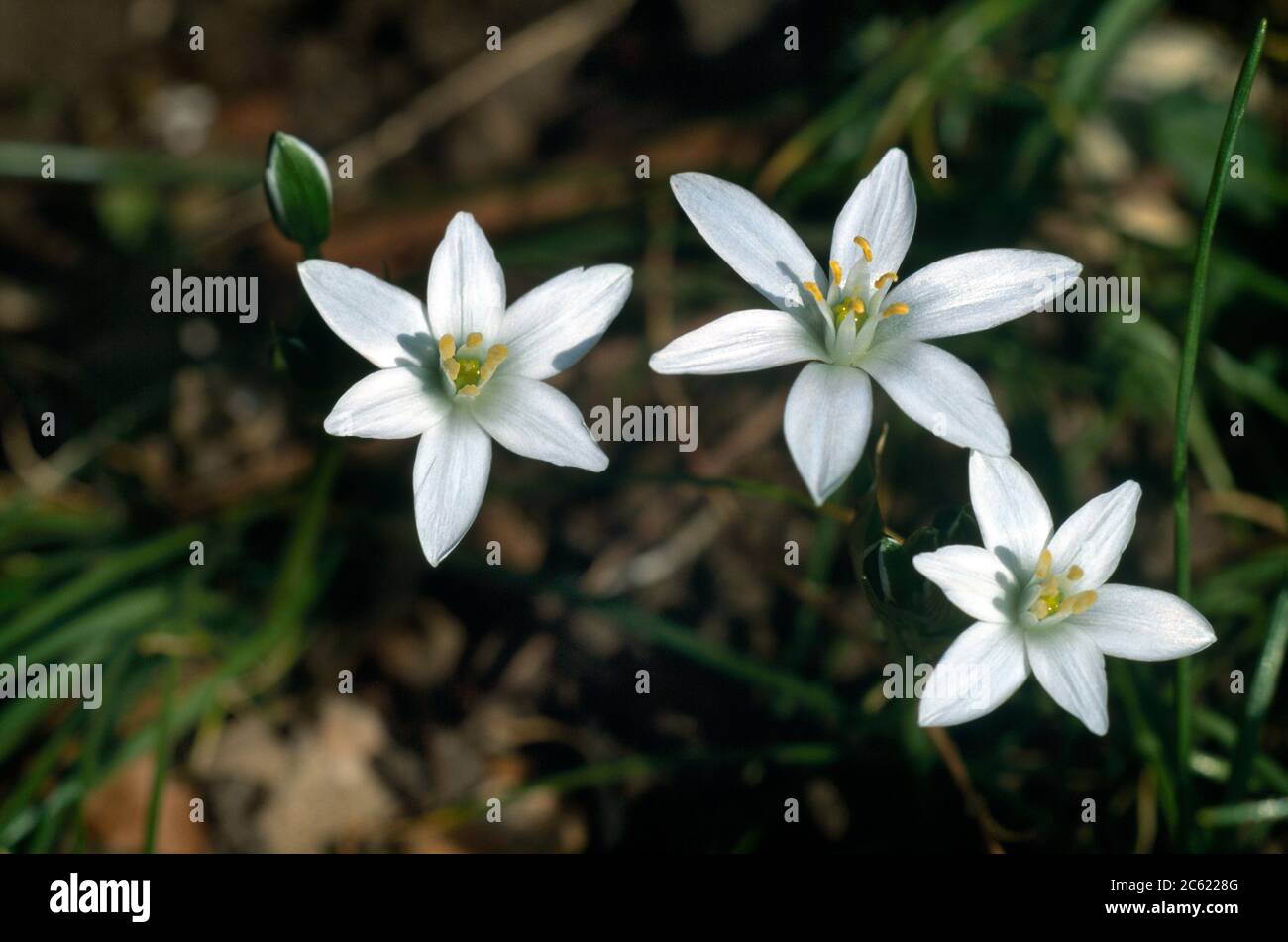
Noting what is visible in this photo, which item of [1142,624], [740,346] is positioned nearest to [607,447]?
[740,346]

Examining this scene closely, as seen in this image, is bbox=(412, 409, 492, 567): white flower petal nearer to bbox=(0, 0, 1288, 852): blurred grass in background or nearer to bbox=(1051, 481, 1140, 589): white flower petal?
bbox=(0, 0, 1288, 852): blurred grass in background

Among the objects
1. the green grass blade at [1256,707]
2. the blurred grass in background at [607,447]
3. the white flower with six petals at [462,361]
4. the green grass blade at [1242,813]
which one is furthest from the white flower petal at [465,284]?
the green grass blade at [1242,813]

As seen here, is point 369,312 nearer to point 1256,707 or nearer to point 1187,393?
point 1187,393

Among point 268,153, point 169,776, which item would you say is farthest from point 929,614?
point 169,776

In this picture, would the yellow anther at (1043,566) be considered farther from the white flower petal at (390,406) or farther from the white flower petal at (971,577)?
the white flower petal at (390,406)

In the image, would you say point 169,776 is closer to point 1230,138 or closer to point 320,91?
point 320,91

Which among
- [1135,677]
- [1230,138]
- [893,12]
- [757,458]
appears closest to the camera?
[1230,138]
